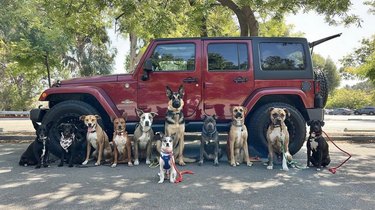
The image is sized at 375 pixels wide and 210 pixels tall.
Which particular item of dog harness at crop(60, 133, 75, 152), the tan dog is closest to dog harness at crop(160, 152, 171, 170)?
the tan dog

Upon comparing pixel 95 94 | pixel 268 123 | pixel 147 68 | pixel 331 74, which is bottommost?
pixel 268 123

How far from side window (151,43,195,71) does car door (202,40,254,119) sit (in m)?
0.29

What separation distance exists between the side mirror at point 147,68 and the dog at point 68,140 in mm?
1607

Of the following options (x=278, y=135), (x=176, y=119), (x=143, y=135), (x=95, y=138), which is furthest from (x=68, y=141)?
(x=278, y=135)

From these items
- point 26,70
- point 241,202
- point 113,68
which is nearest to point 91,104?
point 241,202

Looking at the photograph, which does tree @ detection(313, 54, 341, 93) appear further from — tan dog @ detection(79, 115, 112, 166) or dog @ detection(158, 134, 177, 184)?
dog @ detection(158, 134, 177, 184)

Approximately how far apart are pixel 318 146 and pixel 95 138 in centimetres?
391

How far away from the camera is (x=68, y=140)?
572cm

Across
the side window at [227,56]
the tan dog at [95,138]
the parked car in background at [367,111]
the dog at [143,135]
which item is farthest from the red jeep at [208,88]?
the parked car in background at [367,111]

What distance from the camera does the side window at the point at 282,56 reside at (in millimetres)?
6523

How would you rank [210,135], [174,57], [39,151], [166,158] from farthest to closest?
[174,57] < [210,135] < [39,151] < [166,158]

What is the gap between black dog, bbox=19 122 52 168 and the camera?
5.60 metres

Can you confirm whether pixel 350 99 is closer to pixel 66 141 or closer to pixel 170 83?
pixel 170 83

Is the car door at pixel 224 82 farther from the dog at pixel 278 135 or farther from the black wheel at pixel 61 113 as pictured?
the black wheel at pixel 61 113
